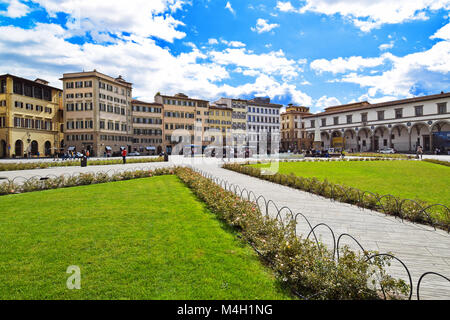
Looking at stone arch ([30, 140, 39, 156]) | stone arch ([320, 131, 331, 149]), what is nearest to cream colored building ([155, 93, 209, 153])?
stone arch ([30, 140, 39, 156])

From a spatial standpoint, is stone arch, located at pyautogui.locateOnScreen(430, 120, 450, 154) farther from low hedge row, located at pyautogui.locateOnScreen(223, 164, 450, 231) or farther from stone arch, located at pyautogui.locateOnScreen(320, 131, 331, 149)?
low hedge row, located at pyautogui.locateOnScreen(223, 164, 450, 231)

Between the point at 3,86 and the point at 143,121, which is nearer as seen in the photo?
the point at 3,86

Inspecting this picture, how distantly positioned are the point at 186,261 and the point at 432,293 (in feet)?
12.0

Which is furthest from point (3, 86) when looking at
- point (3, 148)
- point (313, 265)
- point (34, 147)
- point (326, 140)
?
point (326, 140)

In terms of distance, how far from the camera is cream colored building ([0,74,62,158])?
47125 mm

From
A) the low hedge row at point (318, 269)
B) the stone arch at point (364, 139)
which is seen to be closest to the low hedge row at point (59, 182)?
the low hedge row at point (318, 269)

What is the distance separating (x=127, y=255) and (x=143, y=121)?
2686 inches

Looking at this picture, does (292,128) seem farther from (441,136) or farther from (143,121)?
(143,121)

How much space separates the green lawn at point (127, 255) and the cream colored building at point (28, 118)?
166 feet

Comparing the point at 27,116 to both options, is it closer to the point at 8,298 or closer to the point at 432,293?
the point at 8,298

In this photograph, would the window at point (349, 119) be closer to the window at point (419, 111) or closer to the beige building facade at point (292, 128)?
the window at point (419, 111)

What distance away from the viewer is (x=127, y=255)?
4.82m

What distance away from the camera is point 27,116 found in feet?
165

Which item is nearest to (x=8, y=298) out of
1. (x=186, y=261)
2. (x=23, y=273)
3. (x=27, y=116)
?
(x=23, y=273)
